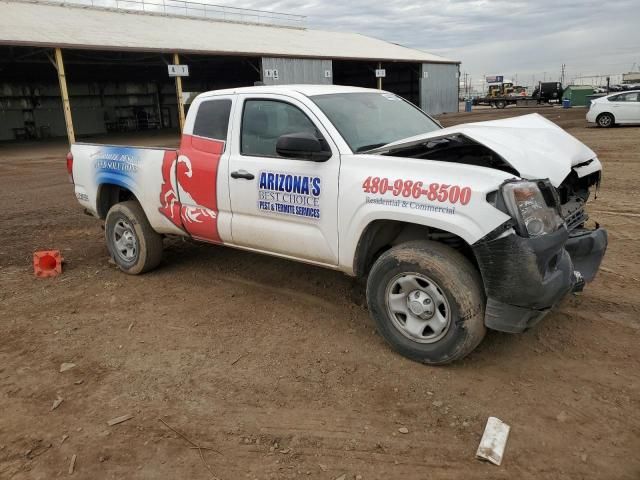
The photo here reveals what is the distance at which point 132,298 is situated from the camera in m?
5.17

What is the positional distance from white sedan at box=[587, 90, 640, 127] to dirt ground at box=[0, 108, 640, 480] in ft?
58.7

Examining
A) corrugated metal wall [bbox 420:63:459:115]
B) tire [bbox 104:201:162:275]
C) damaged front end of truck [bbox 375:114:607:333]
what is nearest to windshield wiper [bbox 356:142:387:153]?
damaged front end of truck [bbox 375:114:607:333]

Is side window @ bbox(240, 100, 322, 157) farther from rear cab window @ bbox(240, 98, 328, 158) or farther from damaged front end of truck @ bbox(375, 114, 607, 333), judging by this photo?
damaged front end of truck @ bbox(375, 114, 607, 333)

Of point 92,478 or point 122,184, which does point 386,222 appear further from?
point 122,184

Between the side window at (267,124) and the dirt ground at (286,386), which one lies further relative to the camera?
the side window at (267,124)

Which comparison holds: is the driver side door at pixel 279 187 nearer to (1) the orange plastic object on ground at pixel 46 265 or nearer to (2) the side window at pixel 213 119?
(2) the side window at pixel 213 119

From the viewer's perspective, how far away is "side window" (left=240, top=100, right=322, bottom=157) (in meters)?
4.29

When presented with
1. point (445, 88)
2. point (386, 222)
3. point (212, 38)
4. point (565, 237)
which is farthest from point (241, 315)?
point (445, 88)

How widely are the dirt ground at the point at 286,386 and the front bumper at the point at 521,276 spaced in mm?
485

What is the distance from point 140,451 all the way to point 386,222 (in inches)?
83.8

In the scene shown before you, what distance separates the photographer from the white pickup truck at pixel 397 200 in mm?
3227

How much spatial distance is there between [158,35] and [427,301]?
87.6 feet

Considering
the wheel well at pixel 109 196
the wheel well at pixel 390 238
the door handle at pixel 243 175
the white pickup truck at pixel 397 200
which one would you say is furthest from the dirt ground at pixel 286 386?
the door handle at pixel 243 175

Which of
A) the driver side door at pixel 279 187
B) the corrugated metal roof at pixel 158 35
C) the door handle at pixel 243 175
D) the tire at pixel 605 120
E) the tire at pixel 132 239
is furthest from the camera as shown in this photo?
the corrugated metal roof at pixel 158 35
